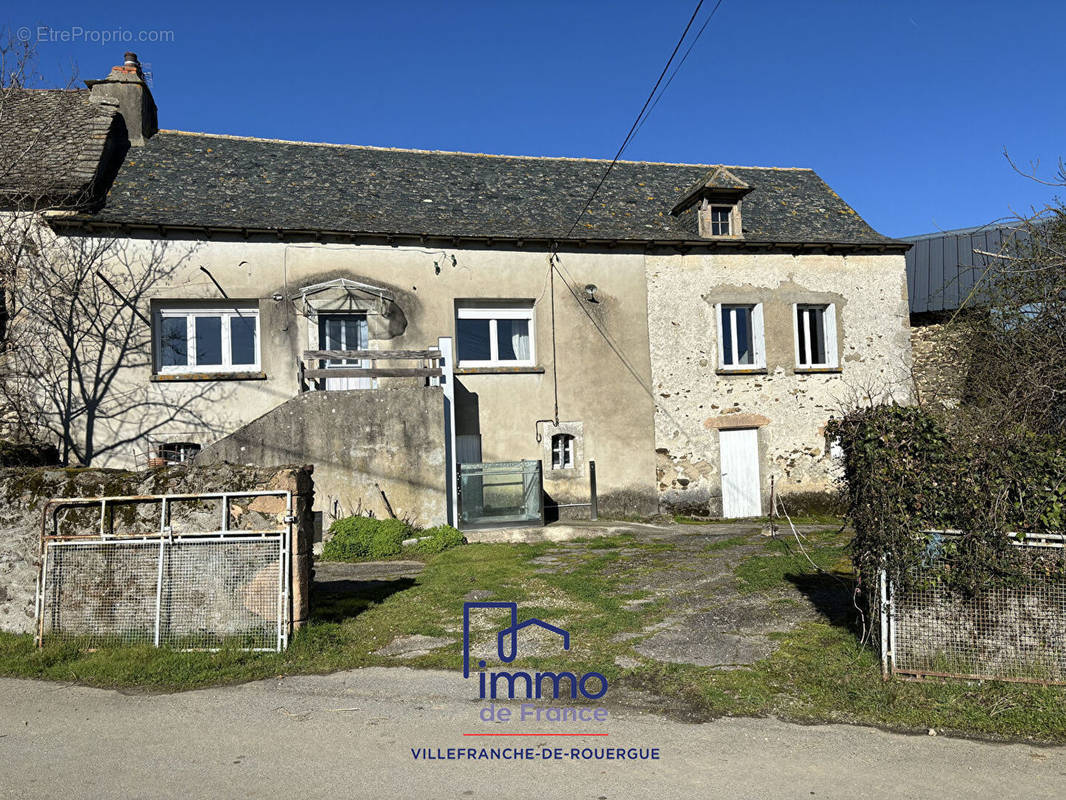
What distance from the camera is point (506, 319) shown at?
16562mm

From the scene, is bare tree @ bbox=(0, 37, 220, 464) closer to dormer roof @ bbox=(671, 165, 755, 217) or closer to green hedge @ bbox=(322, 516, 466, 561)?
green hedge @ bbox=(322, 516, 466, 561)

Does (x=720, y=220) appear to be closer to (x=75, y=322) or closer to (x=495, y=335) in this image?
(x=495, y=335)

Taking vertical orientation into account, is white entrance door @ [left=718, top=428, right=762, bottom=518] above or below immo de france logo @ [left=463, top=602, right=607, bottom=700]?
above

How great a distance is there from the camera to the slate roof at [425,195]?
50.8 ft

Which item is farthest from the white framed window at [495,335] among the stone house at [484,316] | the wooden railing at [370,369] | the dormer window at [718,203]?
the dormer window at [718,203]

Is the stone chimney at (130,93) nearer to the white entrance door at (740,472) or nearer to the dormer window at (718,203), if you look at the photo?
the dormer window at (718,203)

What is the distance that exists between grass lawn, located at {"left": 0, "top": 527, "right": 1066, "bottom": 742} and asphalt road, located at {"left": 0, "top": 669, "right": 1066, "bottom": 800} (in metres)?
0.31

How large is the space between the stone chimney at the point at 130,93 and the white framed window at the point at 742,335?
13310 mm

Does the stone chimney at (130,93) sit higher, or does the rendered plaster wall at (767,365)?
the stone chimney at (130,93)

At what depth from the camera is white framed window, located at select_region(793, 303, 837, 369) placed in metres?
17.8

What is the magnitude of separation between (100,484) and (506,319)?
10353mm

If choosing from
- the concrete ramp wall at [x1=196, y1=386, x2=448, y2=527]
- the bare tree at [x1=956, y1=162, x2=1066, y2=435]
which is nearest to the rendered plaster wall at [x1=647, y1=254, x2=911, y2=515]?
the concrete ramp wall at [x1=196, y1=386, x2=448, y2=527]

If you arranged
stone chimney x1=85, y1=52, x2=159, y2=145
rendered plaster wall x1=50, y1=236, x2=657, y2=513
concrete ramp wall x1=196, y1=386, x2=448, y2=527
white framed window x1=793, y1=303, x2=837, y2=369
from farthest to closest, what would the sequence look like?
white framed window x1=793, y1=303, x2=837, y2=369
stone chimney x1=85, y1=52, x2=159, y2=145
rendered plaster wall x1=50, y1=236, x2=657, y2=513
concrete ramp wall x1=196, y1=386, x2=448, y2=527

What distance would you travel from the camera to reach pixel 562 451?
16.4 m
